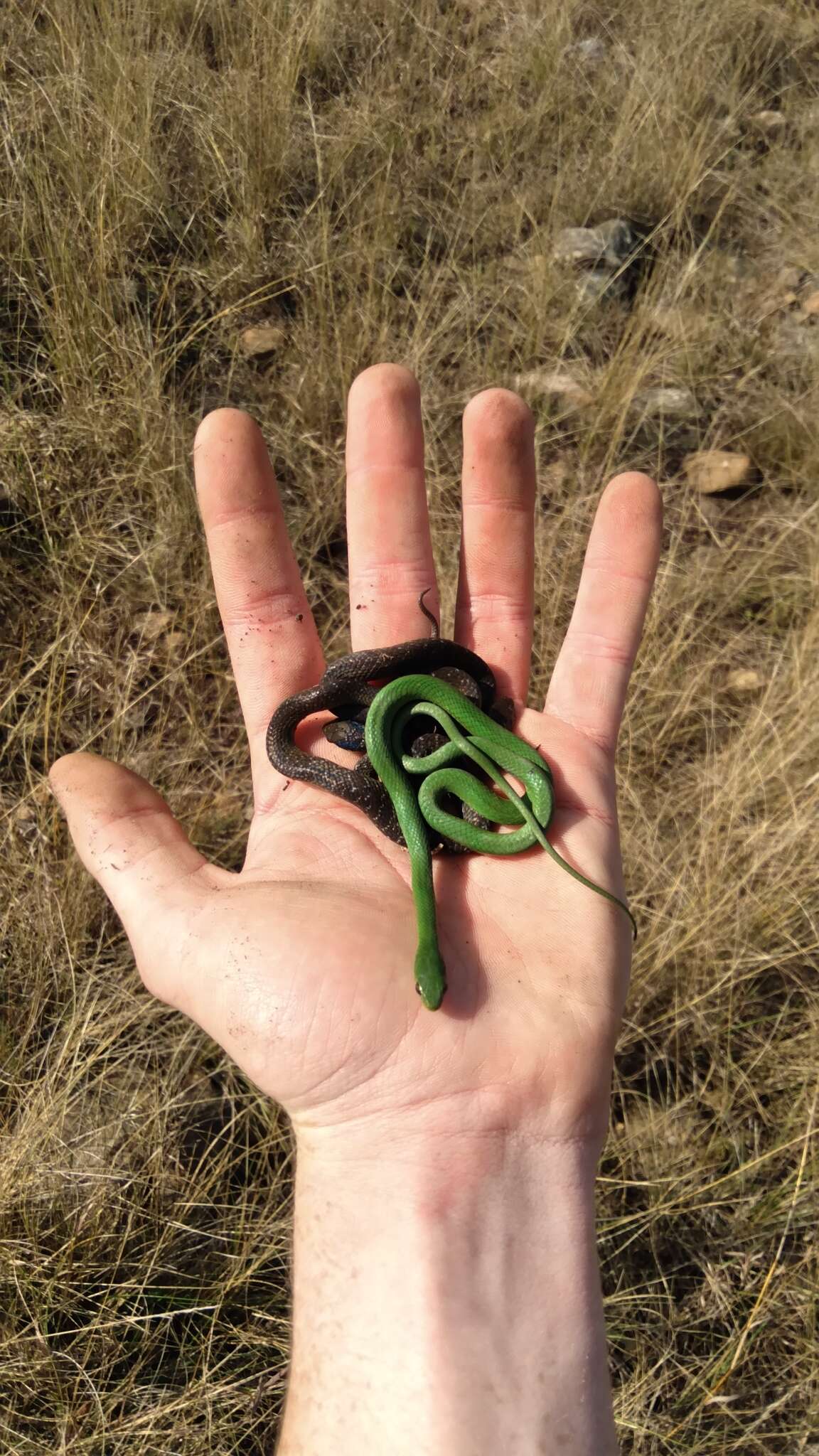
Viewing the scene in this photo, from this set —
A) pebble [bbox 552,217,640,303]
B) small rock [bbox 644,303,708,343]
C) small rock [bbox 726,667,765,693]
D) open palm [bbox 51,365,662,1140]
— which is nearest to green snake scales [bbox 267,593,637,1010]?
open palm [bbox 51,365,662,1140]

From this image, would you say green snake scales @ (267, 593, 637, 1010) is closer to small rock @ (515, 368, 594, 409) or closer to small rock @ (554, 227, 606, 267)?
small rock @ (515, 368, 594, 409)

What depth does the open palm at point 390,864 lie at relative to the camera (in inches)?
141

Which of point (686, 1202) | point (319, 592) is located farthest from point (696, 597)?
point (686, 1202)

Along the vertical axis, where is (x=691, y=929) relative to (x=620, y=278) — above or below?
below

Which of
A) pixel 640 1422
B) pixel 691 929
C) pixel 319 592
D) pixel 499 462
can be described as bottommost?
pixel 640 1422

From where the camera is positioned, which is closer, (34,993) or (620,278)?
(34,993)

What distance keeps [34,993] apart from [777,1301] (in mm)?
4173

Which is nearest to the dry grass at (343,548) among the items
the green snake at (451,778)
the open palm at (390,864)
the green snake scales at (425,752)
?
the open palm at (390,864)

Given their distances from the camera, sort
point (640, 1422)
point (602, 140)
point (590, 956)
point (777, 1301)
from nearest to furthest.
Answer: point (590, 956) → point (640, 1422) → point (777, 1301) → point (602, 140)

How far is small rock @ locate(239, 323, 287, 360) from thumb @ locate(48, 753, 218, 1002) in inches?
168

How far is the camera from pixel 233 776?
19.6 ft

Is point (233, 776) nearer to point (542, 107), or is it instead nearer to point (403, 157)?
point (403, 157)

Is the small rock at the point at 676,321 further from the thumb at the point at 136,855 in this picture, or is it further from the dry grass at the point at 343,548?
the thumb at the point at 136,855

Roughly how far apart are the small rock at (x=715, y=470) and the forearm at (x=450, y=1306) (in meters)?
5.58
